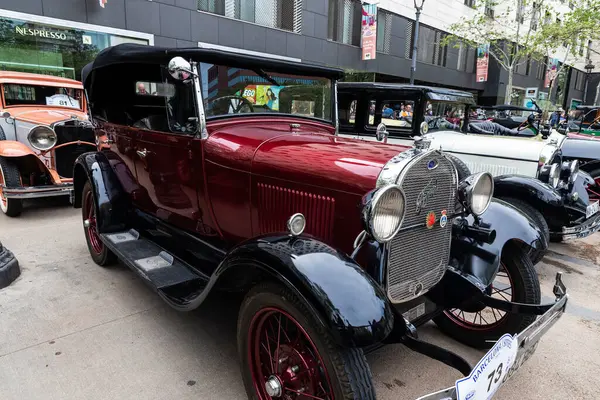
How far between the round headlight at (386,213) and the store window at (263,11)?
12.6 meters

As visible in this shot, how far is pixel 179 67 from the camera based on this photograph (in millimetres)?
2324

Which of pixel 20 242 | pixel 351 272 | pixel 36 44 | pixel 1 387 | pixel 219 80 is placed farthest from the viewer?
pixel 36 44

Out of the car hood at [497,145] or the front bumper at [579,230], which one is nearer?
the front bumper at [579,230]

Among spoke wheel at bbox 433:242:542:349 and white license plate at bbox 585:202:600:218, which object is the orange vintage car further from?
white license plate at bbox 585:202:600:218

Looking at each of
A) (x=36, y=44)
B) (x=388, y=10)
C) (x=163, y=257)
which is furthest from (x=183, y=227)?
(x=388, y=10)

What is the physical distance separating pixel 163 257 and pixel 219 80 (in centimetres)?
137

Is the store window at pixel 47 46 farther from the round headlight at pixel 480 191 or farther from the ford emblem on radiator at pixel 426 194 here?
the round headlight at pixel 480 191

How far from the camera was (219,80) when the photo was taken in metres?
2.67

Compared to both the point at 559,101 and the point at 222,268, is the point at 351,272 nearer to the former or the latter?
the point at 222,268

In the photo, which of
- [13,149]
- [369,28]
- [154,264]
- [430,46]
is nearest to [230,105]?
[154,264]

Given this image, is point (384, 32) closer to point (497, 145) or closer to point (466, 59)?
point (466, 59)

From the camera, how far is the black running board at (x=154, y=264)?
2.54 metres

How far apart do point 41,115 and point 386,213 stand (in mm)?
6060

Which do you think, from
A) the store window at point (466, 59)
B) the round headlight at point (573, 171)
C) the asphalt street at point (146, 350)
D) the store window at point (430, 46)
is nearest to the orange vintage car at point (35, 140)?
the asphalt street at point (146, 350)
